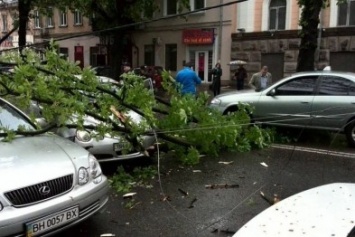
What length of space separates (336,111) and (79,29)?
99.7 feet

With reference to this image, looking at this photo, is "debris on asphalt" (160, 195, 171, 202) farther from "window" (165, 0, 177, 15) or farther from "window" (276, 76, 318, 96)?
"window" (165, 0, 177, 15)

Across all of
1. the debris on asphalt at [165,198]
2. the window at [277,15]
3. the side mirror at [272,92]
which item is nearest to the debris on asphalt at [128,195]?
the debris on asphalt at [165,198]

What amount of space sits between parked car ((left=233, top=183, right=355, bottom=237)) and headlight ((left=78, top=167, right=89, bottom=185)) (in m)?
1.87

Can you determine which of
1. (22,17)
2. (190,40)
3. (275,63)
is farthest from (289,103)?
(190,40)

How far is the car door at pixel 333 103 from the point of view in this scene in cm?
818

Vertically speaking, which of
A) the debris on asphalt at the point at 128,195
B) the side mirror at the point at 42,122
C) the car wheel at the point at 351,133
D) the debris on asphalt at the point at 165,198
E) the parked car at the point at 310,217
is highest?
the side mirror at the point at 42,122

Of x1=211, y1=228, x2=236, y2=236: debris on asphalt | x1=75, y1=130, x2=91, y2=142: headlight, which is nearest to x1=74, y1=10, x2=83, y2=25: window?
x1=75, y1=130, x2=91, y2=142: headlight

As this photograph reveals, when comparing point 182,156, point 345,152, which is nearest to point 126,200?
point 182,156

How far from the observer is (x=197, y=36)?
1021 inches

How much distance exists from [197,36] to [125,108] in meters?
20.4

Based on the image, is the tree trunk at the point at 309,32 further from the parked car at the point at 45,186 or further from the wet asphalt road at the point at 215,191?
the parked car at the point at 45,186

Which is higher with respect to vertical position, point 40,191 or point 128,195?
point 40,191

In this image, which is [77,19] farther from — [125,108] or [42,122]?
[42,122]

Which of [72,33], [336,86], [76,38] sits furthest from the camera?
[72,33]
